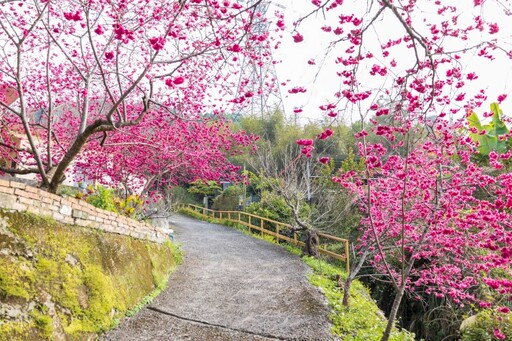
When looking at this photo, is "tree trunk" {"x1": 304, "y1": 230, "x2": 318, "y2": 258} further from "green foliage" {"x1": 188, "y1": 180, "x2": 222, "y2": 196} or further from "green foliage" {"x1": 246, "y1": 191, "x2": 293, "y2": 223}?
"green foliage" {"x1": 188, "y1": 180, "x2": 222, "y2": 196}

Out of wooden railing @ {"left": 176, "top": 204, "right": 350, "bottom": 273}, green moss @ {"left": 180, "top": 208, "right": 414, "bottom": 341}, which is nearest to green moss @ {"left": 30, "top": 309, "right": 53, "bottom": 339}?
green moss @ {"left": 180, "top": 208, "right": 414, "bottom": 341}

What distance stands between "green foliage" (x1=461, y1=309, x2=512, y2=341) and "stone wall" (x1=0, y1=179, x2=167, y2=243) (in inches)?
234

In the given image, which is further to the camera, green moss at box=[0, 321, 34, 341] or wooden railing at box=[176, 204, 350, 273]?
wooden railing at box=[176, 204, 350, 273]

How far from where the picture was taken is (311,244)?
10078 millimetres

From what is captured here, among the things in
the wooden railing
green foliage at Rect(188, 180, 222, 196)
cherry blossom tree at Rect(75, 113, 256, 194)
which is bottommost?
the wooden railing

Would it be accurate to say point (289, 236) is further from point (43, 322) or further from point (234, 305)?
point (43, 322)

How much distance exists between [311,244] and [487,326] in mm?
4967

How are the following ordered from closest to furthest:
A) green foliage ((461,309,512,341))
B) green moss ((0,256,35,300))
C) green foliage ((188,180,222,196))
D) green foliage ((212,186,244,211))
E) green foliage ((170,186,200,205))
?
1. green moss ((0,256,35,300))
2. green foliage ((461,309,512,341))
3. green foliage ((212,186,244,211))
4. green foliage ((188,180,222,196))
5. green foliage ((170,186,200,205))

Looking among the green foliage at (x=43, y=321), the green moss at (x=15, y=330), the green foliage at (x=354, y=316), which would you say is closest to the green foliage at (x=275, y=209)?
the green foliage at (x=354, y=316)

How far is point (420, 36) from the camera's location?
2664mm

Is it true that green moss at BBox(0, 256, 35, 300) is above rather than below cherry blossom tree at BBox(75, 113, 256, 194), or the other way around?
below

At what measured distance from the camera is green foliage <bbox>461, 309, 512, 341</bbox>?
5.42 meters

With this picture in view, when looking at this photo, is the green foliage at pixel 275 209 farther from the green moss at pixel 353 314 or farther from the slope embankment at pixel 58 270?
the slope embankment at pixel 58 270

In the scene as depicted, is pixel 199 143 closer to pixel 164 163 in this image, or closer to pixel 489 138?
pixel 164 163
